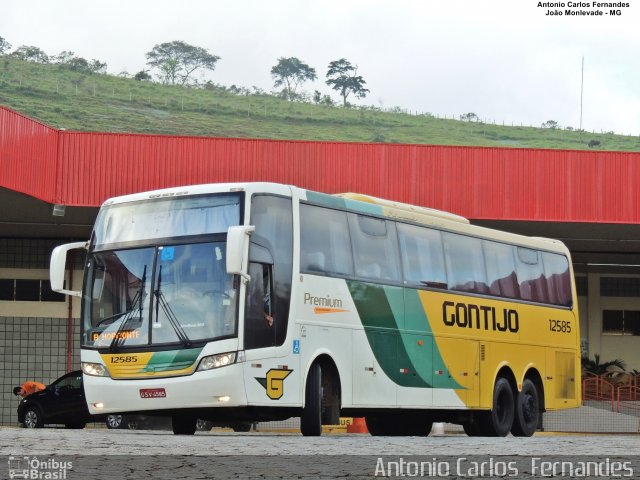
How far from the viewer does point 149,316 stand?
16328 mm

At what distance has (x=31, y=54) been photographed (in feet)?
493

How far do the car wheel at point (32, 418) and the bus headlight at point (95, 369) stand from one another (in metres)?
13.1

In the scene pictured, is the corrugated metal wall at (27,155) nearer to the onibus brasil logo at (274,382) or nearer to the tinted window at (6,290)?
the tinted window at (6,290)

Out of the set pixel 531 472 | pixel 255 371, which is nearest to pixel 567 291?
pixel 255 371

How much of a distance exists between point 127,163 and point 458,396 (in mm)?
12528

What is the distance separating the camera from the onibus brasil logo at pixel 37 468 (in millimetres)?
7750

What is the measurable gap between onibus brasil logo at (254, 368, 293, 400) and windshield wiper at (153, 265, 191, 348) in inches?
41.7

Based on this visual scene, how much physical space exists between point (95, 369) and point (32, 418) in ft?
44.7

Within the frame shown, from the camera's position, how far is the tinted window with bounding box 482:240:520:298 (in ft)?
70.9

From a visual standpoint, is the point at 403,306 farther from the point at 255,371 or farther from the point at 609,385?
the point at 609,385

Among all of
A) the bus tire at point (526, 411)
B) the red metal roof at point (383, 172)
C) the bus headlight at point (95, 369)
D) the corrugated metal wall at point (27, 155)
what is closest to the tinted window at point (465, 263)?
the bus tire at point (526, 411)

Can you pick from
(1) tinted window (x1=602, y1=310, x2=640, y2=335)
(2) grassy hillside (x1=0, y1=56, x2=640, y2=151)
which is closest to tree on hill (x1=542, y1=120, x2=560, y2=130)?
(2) grassy hillside (x1=0, y1=56, x2=640, y2=151)

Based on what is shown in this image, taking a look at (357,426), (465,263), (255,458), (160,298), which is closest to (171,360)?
(160,298)

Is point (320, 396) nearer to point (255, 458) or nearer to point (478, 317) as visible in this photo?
point (478, 317)
